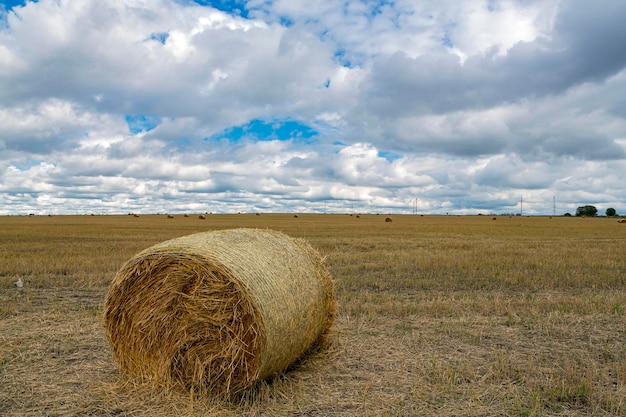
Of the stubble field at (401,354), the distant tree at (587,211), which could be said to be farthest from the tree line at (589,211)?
the stubble field at (401,354)

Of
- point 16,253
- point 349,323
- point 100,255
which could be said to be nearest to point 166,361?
point 349,323

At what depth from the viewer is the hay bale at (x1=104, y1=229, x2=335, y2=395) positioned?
5332 millimetres

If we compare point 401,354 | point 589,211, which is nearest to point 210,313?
point 401,354

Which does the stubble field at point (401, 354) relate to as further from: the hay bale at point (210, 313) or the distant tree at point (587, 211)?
the distant tree at point (587, 211)

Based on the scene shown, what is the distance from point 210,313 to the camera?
5523 millimetres

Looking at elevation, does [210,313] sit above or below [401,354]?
above

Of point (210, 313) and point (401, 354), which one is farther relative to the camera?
point (401, 354)

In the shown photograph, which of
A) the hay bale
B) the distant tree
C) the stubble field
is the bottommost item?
the stubble field

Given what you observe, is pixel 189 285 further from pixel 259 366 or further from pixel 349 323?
pixel 349 323

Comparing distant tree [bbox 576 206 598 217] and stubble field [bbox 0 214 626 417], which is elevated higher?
distant tree [bbox 576 206 598 217]

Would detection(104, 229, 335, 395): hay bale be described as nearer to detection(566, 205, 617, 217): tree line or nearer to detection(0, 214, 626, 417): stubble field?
detection(0, 214, 626, 417): stubble field

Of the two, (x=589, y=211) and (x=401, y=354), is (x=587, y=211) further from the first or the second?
(x=401, y=354)

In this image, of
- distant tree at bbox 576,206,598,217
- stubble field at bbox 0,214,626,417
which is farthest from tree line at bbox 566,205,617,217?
stubble field at bbox 0,214,626,417

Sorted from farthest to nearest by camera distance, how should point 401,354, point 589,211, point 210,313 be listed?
point 589,211
point 401,354
point 210,313
